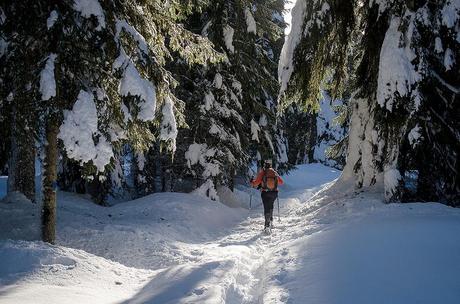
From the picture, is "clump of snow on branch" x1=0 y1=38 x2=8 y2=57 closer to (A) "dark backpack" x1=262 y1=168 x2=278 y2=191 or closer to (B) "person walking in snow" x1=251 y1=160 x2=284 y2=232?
(B) "person walking in snow" x1=251 y1=160 x2=284 y2=232

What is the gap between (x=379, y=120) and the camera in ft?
29.2

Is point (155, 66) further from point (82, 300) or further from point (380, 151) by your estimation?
point (380, 151)

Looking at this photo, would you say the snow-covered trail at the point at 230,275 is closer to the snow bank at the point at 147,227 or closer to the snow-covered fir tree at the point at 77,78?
the snow bank at the point at 147,227

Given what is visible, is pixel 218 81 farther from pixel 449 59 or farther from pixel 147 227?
pixel 449 59

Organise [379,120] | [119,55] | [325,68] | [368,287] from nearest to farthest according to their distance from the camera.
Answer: [368,287] → [119,55] → [379,120] → [325,68]

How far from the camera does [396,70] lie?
8.14 metres

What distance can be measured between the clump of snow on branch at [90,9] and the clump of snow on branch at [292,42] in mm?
5206

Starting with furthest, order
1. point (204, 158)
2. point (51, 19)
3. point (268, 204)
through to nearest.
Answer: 1. point (204, 158)
2. point (268, 204)
3. point (51, 19)

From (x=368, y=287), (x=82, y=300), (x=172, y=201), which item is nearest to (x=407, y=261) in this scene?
(x=368, y=287)

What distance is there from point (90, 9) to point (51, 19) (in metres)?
0.59

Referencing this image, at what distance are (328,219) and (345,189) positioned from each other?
8.93 feet

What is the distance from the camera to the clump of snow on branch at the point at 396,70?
26.7ft

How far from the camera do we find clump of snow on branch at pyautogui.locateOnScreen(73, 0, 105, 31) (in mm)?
6191

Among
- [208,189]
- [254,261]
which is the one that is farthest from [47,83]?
[208,189]
